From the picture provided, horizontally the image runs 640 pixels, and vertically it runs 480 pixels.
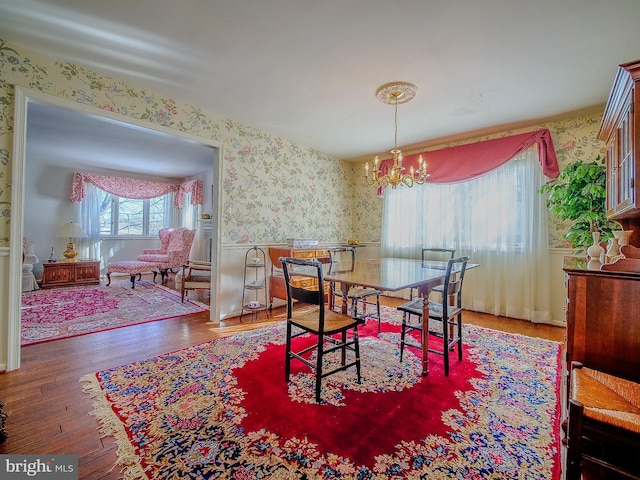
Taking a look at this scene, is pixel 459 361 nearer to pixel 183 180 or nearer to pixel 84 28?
pixel 84 28

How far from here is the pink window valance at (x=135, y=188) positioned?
6086 millimetres

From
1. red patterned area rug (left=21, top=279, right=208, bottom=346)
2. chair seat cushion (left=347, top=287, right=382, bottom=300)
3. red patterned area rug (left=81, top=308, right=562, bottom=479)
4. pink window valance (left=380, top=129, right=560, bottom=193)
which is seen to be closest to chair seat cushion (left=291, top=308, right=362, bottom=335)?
red patterned area rug (left=81, top=308, right=562, bottom=479)

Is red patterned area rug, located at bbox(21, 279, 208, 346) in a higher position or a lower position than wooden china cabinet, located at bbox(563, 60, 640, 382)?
lower

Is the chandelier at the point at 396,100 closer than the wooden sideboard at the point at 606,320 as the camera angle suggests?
No

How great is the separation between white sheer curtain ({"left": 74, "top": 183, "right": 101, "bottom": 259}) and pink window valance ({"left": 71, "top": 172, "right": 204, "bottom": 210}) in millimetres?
186

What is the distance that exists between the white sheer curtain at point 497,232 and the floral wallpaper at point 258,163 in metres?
0.30

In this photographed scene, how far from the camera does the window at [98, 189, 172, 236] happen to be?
6.65 metres

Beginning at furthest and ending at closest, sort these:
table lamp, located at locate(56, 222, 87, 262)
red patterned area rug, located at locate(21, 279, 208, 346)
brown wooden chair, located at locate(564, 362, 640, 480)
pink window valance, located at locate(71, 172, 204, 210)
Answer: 1. pink window valance, located at locate(71, 172, 204, 210)
2. table lamp, located at locate(56, 222, 87, 262)
3. red patterned area rug, located at locate(21, 279, 208, 346)
4. brown wooden chair, located at locate(564, 362, 640, 480)

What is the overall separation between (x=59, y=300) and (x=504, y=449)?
5.66 meters

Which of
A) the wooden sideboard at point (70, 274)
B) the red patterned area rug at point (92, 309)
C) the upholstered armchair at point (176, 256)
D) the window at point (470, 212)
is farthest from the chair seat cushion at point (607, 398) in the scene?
the wooden sideboard at point (70, 274)

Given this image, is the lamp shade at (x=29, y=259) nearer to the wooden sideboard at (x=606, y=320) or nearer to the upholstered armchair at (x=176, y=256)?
the upholstered armchair at (x=176, y=256)

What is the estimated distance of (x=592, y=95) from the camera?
277 cm

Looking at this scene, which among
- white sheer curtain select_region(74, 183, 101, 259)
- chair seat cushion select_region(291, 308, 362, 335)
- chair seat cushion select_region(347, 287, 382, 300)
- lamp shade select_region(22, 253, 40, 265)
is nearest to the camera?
chair seat cushion select_region(291, 308, 362, 335)

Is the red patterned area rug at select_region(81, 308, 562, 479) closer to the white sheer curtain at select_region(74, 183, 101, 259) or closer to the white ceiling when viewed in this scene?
the white ceiling
